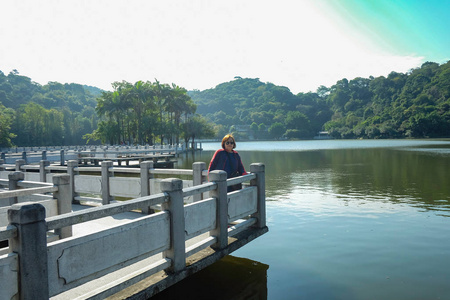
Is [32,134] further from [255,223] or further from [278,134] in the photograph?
[278,134]

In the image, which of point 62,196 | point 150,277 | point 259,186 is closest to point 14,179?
point 62,196

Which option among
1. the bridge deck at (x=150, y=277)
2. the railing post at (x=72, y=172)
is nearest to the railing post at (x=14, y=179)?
the bridge deck at (x=150, y=277)

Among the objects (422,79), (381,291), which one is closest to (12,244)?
(381,291)

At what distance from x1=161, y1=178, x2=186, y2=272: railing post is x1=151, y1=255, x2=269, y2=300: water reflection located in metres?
1.71

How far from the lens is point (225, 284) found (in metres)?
7.18

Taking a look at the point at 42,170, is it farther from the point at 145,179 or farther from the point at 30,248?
the point at 30,248

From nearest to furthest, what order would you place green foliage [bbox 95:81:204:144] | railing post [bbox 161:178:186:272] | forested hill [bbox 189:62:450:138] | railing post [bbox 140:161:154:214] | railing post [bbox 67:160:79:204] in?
railing post [bbox 161:178:186:272], railing post [bbox 140:161:154:214], railing post [bbox 67:160:79:204], green foliage [bbox 95:81:204:144], forested hill [bbox 189:62:450:138]

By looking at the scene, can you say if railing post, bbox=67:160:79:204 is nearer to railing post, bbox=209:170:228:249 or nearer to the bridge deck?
the bridge deck

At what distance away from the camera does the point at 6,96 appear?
108 m

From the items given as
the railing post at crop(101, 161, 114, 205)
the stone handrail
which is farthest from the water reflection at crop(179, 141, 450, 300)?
the railing post at crop(101, 161, 114, 205)

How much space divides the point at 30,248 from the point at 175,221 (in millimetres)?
2054

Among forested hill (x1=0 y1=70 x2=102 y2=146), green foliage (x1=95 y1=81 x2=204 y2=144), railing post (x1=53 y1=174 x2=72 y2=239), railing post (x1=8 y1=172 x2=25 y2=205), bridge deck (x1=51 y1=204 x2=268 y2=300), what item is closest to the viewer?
bridge deck (x1=51 y1=204 x2=268 y2=300)

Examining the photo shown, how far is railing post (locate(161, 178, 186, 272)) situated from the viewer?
199 inches

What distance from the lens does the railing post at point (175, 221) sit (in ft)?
16.6
